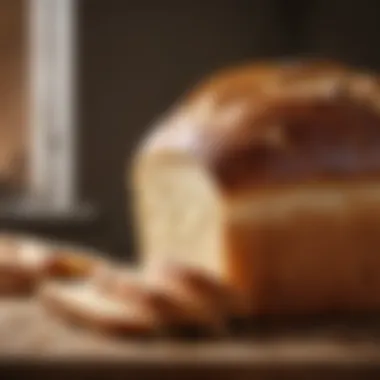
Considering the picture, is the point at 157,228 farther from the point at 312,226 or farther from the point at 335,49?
the point at 335,49

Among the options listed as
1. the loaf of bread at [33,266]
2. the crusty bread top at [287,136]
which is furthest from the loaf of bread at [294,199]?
the loaf of bread at [33,266]

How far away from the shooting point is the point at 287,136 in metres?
0.79

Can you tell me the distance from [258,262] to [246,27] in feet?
2.58

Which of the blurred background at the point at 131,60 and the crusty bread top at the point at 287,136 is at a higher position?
the blurred background at the point at 131,60

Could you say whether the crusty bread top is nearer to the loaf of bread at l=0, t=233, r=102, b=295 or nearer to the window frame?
the loaf of bread at l=0, t=233, r=102, b=295

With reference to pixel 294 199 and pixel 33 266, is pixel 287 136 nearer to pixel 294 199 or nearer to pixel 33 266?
pixel 294 199

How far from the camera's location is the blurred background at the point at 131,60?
1472 mm

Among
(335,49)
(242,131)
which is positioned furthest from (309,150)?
(335,49)

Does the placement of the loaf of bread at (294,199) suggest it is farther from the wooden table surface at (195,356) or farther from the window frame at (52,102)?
the window frame at (52,102)

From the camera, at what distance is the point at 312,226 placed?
2.58 ft

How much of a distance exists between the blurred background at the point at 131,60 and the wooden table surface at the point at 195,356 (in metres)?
0.78

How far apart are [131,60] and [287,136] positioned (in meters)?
0.75

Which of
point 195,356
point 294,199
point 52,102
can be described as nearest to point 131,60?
point 52,102

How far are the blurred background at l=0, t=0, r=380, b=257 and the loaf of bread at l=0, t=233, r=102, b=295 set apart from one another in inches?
19.0
